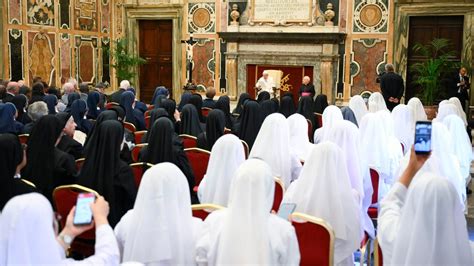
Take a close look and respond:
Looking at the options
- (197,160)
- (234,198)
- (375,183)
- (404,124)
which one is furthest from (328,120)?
(234,198)

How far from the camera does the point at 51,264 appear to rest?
215cm

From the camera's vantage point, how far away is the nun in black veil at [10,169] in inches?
135

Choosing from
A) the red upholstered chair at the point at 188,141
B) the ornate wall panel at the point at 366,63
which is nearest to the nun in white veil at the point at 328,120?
the red upholstered chair at the point at 188,141

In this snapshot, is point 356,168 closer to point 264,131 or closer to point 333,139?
point 333,139

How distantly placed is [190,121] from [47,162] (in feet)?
10.1

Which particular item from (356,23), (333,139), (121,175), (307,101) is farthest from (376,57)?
(121,175)

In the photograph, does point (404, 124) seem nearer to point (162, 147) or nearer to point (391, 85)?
point (162, 147)

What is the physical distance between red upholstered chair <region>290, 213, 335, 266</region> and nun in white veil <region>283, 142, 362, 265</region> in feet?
1.33

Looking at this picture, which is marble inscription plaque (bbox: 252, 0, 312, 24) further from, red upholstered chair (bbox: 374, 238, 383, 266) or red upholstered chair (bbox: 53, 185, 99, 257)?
red upholstered chair (bbox: 374, 238, 383, 266)

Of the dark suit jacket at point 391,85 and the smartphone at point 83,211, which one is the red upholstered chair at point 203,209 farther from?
the dark suit jacket at point 391,85

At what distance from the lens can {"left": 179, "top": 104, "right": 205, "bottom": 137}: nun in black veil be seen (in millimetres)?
7254

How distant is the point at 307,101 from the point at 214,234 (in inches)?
278

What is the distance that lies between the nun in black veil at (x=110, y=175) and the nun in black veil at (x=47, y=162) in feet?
1.12

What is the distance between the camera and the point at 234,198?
265 centimetres
